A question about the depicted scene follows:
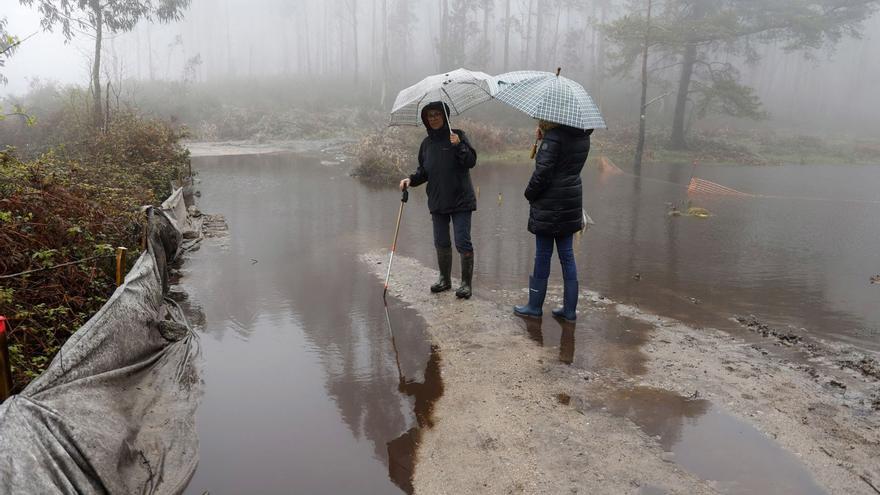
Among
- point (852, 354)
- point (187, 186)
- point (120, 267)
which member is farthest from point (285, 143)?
point (852, 354)

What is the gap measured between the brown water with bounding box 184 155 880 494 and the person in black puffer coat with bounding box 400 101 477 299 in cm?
98

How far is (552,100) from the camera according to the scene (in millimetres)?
4695

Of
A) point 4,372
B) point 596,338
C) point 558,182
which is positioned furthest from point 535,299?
point 4,372

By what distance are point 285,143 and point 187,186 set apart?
1633 cm

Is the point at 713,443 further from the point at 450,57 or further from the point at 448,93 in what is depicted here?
the point at 450,57

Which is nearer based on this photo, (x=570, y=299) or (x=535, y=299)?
(x=570, y=299)

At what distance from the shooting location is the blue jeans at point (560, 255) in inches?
207

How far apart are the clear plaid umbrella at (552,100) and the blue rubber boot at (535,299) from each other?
1619 millimetres

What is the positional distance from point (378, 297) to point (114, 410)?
3350 mm

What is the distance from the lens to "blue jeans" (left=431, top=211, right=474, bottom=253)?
19.3ft

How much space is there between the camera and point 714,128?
3706cm

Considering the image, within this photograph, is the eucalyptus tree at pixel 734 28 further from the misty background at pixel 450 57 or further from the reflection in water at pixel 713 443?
the reflection in water at pixel 713 443

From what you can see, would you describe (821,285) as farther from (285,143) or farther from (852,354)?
(285,143)

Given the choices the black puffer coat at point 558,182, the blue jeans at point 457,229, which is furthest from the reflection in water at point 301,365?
the black puffer coat at point 558,182
